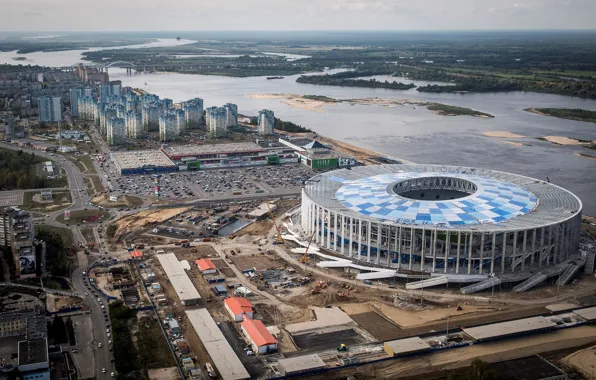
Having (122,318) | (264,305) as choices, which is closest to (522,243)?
(264,305)

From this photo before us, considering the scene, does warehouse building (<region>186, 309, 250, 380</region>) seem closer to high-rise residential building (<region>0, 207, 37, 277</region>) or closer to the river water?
high-rise residential building (<region>0, 207, 37, 277</region>)

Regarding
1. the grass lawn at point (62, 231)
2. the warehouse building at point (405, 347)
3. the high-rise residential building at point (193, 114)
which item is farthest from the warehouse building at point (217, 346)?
the high-rise residential building at point (193, 114)

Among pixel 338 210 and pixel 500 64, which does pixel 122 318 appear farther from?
pixel 500 64

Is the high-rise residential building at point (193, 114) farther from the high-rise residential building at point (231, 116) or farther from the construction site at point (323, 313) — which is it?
the construction site at point (323, 313)

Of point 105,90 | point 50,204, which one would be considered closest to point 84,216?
point 50,204

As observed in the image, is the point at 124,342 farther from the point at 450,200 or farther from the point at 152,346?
the point at 450,200

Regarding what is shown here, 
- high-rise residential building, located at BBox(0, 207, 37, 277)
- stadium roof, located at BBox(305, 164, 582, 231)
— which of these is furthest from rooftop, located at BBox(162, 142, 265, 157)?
high-rise residential building, located at BBox(0, 207, 37, 277)

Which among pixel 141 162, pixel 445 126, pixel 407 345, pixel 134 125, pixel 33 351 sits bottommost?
pixel 407 345
